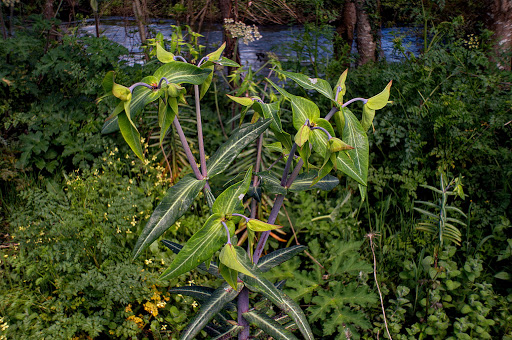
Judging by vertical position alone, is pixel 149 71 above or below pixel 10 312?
above

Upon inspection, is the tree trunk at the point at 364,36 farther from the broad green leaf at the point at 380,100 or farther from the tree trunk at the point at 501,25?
the broad green leaf at the point at 380,100

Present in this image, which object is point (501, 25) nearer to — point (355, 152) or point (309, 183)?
point (309, 183)

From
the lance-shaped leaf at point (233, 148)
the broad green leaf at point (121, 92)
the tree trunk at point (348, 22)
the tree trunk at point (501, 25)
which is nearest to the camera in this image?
the broad green leaf at point (121, 92)

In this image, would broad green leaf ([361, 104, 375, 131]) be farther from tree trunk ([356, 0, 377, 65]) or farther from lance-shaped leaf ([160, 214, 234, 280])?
tree trunk ([356, 0, 377, 65])

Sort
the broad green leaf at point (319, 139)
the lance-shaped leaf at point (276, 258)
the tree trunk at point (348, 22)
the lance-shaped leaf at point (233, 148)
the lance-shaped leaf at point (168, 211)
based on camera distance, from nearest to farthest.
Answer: the broad green leaf at point (319, 139) < the lance-shaped leaf at point (168, 211) < the lance-shaped leaf at point (233, 148) < the lance-shaped leaf at point (276, 258) < the tree trunk at point (348, 22)

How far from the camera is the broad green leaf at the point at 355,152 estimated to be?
42.8 inches

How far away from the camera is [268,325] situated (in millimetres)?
1445

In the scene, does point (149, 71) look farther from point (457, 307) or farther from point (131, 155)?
point (457, 307)

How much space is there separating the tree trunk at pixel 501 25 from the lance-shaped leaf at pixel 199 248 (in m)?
3.60

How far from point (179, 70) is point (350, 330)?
159 cm

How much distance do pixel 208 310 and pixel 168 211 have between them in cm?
42

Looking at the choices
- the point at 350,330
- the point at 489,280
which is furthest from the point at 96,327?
the point at 489,280

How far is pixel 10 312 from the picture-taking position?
209 cm

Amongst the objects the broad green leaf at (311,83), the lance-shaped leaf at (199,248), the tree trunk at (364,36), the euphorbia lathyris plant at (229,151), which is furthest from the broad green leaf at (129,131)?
the tree trunk at (364,36)
